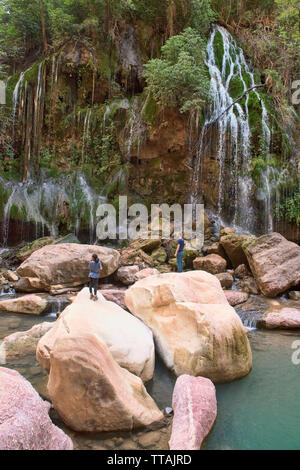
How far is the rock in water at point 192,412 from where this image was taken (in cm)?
331

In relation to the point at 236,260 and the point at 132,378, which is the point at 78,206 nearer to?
the point at 236,260

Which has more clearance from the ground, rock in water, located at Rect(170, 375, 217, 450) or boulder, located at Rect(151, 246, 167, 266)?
boulder, located at Rect(151, 246, 167, 266)

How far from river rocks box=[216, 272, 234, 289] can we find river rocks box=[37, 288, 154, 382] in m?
4.73

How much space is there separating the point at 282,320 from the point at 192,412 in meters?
4.41

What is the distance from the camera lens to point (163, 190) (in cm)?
1527

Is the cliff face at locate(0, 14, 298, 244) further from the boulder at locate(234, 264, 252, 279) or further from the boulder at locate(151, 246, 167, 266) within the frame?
the boulder at locate(151, 246, 167, 266)

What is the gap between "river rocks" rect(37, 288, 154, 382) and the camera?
455cm

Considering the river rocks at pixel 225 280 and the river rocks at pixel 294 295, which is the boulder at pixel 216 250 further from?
the river rocks at pixel 294 295

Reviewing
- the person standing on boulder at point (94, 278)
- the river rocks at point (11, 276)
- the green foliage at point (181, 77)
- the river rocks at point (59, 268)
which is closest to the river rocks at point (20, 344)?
the person standing on boulder at point (94, 278)

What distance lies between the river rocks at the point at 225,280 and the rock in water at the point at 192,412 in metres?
5.50

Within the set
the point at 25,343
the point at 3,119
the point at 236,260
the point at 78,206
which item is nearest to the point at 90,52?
the point at 3,119

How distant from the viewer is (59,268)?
9.87 metres

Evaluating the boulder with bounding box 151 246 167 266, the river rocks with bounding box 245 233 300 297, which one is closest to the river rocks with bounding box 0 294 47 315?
the boulder with bounding box 151 246 167 266
